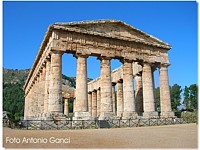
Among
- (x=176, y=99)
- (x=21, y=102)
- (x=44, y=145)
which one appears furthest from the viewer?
(x=21, y=102)

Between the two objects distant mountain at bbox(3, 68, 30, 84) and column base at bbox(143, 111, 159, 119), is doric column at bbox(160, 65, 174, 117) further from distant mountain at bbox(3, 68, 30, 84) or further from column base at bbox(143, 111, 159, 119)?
distant mountain at bbox(3, 68, 30, 84)

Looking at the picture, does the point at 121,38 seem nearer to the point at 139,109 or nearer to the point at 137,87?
the point at 137,87

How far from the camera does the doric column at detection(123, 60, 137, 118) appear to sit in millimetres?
27328

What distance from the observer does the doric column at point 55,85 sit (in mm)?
23891

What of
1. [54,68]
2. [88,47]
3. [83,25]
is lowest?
[54,68]

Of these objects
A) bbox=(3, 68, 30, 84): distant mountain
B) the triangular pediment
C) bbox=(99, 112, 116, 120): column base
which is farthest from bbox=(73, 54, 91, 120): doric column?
bbox=(3, 68, 30, 84): distant mountain

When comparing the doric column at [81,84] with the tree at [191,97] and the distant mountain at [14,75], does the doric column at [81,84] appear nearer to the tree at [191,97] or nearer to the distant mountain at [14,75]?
the tree at [191,97]

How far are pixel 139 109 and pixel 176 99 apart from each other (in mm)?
46127

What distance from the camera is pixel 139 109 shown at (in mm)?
33969

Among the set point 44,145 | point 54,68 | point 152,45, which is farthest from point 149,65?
point 44,145

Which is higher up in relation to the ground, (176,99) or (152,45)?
(152,45)

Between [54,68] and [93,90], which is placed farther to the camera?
[93,90]

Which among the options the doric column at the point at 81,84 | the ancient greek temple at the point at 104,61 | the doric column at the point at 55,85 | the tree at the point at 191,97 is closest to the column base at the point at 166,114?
the ancient greek temple at the point at 104,61

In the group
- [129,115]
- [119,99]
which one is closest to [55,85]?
[129,115]
